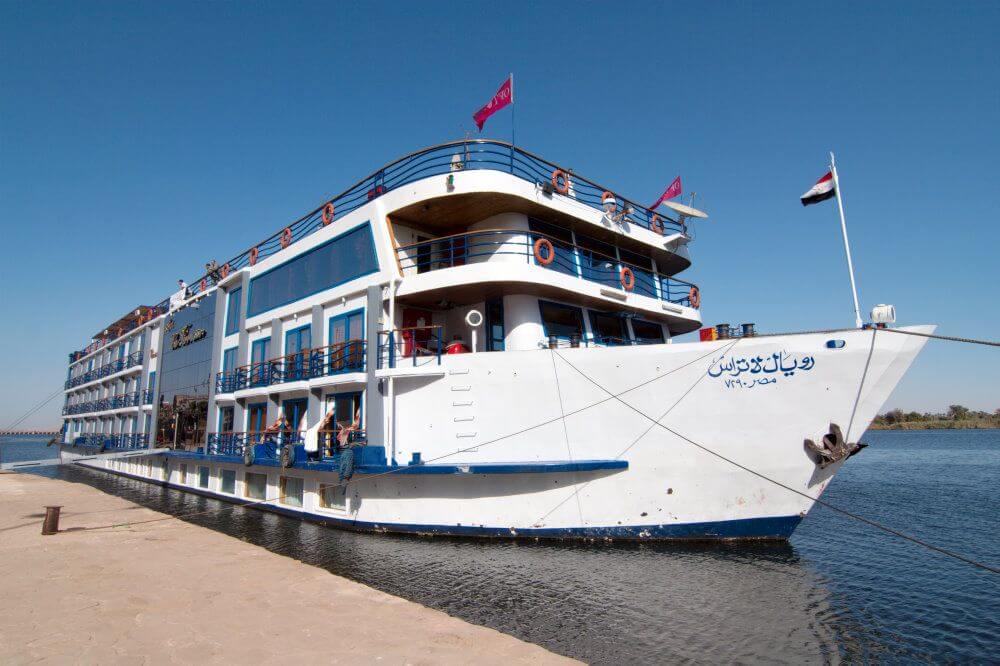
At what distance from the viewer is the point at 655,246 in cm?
1731

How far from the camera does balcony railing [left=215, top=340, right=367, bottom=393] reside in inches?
561

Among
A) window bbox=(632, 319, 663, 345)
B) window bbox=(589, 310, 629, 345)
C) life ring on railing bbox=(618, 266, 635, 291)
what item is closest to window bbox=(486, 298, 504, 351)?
window bbox=(589, 310, 629, 345)

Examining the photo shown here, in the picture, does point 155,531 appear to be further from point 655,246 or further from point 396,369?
point 655,246

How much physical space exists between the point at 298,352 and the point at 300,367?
86cm

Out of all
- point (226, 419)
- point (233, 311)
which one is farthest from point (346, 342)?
point (233, 311)

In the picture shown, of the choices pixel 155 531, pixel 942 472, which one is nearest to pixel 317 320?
pixel 155 531

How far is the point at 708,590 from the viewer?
900cm

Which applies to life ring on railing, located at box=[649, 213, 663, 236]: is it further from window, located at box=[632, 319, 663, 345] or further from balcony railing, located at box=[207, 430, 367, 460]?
balcony railing, located at box=[207, 430, 367, 460]

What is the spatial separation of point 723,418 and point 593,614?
4.80 m

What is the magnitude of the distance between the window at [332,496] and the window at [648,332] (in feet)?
34.7

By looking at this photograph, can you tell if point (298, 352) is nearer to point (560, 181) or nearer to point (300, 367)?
point (300, 367)

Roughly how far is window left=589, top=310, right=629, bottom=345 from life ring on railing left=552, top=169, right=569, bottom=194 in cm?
372

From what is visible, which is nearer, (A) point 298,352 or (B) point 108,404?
(A) point 298,352

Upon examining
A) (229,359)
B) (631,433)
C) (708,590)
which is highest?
(229,359)
